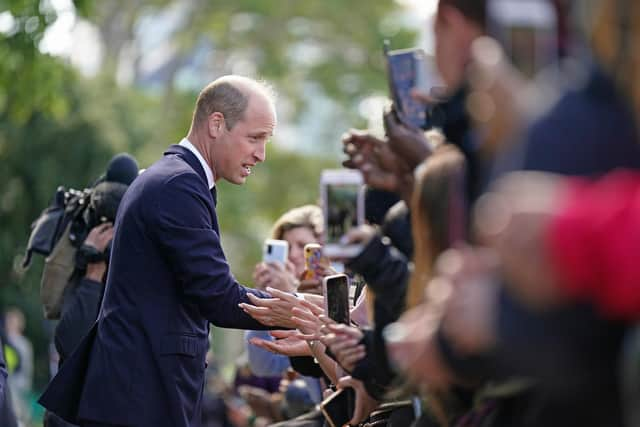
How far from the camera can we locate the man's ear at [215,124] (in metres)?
6.18

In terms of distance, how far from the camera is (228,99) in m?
6.23

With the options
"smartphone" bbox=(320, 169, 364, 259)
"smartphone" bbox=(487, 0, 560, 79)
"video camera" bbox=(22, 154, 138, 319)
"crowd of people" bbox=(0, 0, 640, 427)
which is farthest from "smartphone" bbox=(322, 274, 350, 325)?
"video camera" bbox=(22, 154, 138, 319)

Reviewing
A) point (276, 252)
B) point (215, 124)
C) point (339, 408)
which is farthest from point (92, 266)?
point (339, 408)

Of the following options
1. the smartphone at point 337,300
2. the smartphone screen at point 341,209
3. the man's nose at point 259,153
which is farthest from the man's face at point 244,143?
the smartphone screen at point 341,209

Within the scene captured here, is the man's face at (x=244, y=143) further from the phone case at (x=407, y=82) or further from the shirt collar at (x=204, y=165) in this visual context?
the phone case at (x=407, y=82)

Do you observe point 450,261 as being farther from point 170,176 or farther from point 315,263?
point 315,263

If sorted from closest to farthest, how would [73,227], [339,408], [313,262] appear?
[339,408]
[313,262]
[73,227]

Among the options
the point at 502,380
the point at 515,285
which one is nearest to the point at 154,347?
the point at 502,380

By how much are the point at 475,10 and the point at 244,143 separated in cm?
268

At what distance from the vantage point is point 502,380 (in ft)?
10.5

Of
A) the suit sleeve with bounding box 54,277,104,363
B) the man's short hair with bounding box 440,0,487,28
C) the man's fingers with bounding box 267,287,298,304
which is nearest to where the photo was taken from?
the man's short hair with bounding box 440,0,487,28

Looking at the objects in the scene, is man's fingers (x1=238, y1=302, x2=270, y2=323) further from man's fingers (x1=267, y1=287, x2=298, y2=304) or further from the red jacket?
the red jacket

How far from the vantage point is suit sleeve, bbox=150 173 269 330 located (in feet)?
18.6

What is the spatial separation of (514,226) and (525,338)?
0.23 metres
